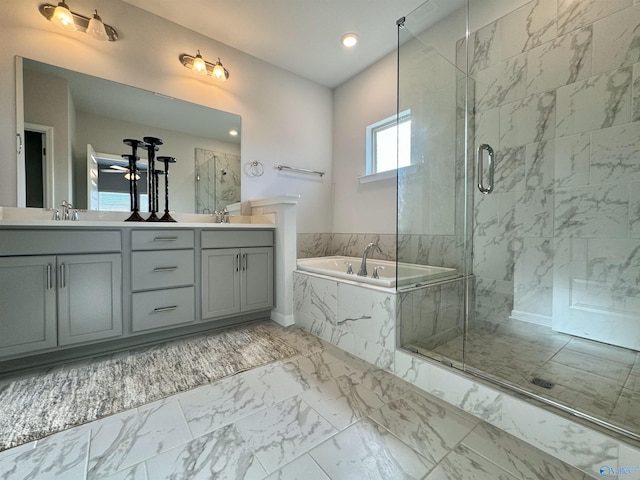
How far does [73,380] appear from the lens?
1478 mm

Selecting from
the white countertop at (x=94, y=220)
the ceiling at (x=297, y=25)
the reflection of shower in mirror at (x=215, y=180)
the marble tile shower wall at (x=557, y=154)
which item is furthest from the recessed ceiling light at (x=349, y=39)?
the white countertop at (x=94, y=220)

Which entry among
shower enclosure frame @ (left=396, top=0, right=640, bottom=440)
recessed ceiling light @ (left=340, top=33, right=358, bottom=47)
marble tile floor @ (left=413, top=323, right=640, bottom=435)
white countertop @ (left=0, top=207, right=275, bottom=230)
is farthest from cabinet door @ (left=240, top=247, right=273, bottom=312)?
recessed ceiling light @ (left=340, top=33, right=358, bottom=47)

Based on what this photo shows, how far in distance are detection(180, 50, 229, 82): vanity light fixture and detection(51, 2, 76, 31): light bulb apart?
695 millimetres

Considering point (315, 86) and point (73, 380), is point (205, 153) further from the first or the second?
point (73, 380)

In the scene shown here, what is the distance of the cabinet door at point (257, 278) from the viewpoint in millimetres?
2244

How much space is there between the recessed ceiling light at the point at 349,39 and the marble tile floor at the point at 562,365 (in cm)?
253

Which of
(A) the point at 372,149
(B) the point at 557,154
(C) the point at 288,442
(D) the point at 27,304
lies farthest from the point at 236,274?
(B) the point at 557,154

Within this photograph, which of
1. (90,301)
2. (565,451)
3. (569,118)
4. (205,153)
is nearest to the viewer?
(565,451)

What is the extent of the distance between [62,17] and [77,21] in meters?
0.09

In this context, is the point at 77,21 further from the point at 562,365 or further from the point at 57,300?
the point at 562,365

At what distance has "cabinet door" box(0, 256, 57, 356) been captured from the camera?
56.8 inches

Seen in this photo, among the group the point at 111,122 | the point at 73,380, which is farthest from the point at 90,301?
the point at 111,122

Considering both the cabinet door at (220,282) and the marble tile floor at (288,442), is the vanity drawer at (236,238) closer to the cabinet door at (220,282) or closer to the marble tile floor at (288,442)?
the cabinet door at (220,282)

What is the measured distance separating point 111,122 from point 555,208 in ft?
10.6
